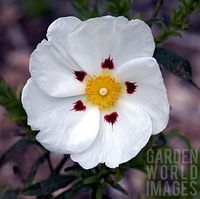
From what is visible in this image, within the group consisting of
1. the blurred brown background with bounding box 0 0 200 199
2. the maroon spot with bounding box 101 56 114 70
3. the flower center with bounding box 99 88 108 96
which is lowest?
the blurred brown background with bounding box 0 0 200 199

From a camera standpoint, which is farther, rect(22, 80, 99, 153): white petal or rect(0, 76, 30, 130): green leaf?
rect(0, 76, 30, 130): green leaf

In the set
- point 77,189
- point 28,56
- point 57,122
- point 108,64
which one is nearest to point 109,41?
point 108,64

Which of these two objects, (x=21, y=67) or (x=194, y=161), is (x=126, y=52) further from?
(x=21, y=67)

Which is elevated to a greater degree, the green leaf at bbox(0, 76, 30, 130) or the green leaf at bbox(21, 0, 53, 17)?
the green leaf at bbox(0, 76, 30, 130)

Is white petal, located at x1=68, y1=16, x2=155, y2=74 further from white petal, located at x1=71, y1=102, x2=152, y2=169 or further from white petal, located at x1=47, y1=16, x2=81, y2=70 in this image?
white petal, located at x1=71, y1=102, x2=152, y2=169

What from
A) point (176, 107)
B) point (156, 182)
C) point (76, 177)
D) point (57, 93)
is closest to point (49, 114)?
point (57, 93)

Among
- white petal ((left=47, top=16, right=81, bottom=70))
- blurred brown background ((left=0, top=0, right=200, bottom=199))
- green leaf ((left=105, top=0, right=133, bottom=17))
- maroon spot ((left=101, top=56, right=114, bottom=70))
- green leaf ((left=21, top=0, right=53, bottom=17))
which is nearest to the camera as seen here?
white petal ((left=47, top=16, right=81, bottom=70))

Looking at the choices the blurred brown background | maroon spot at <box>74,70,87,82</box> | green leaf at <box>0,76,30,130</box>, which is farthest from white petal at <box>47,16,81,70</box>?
the blurred brown background
